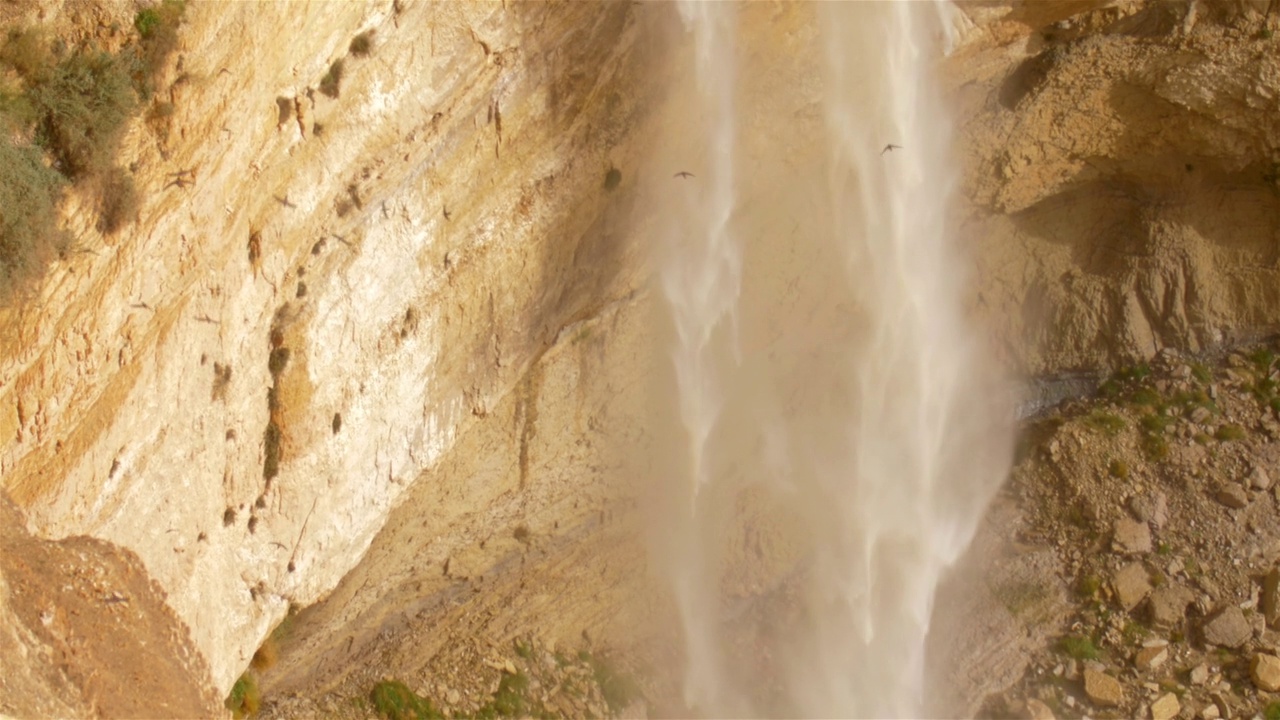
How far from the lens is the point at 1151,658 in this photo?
44.3 ft

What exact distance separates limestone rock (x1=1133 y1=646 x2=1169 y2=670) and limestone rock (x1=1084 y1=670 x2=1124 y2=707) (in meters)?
0.31

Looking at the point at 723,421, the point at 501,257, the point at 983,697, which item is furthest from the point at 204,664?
the point at 983,697

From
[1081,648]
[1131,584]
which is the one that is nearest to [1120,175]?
[1131,584]

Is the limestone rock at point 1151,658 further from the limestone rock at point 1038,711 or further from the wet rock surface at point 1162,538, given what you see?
the limestone rock at point 1038,711

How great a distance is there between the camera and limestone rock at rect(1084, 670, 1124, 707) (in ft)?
43.8

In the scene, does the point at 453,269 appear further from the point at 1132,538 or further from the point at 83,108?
the point at 1132,538

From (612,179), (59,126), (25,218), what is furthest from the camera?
(612,179)

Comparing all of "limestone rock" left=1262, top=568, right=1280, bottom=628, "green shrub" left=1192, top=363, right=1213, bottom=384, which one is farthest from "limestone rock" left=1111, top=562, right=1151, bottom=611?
"green shrub" left=1192, top=363, right=1213, bottom=384

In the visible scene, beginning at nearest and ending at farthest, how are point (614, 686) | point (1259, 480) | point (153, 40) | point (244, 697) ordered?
1. point (153, 40)
2. point (244, 697)
3. point (614, 686)
4. point (1259, 480)

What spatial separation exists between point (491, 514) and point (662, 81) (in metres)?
4.61

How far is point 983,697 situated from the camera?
45.0 ft

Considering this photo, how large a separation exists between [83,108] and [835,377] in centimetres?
885

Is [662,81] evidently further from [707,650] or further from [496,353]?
[707,650]

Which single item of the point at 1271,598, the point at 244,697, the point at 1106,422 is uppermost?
the point at 244,697
